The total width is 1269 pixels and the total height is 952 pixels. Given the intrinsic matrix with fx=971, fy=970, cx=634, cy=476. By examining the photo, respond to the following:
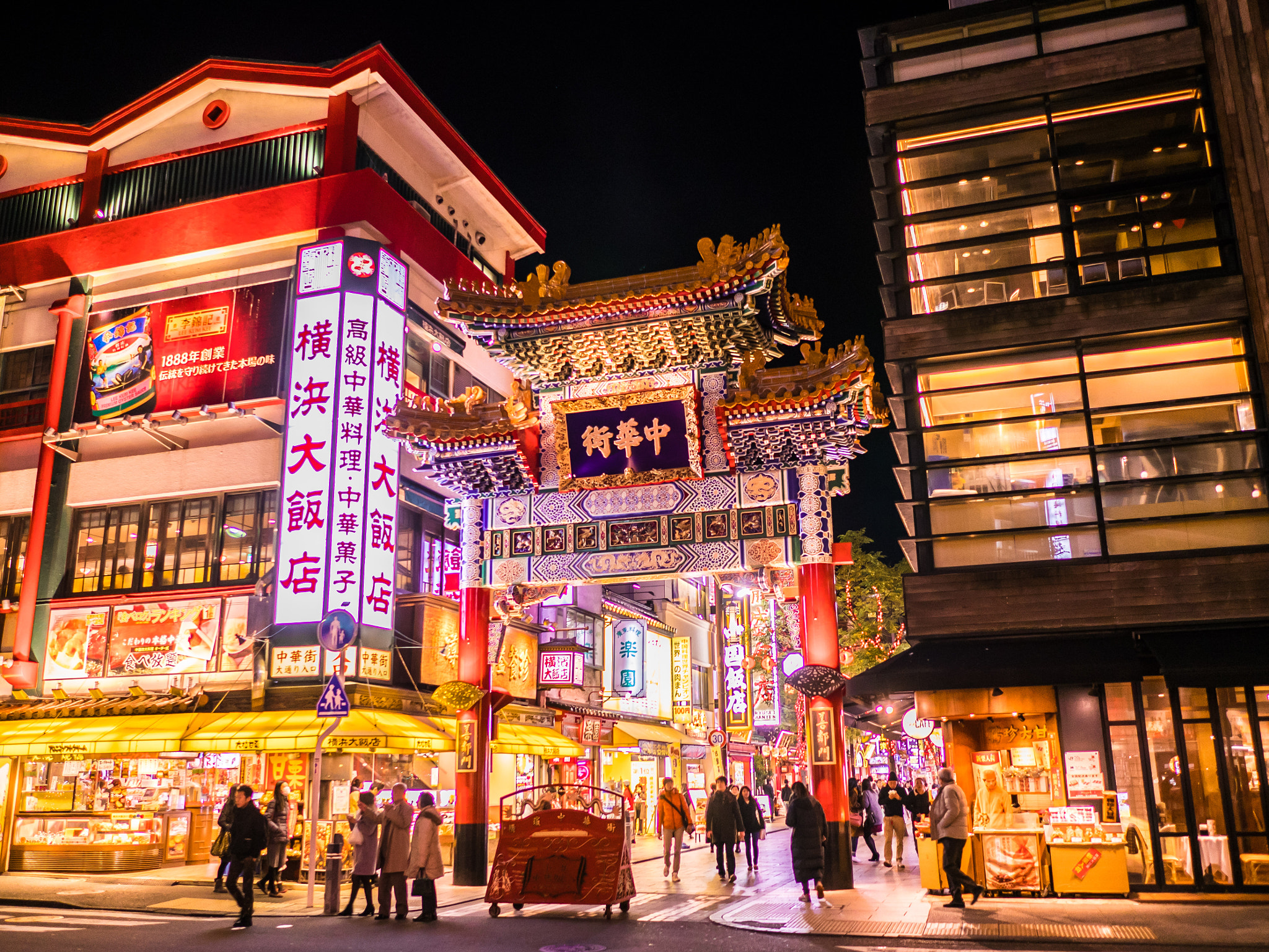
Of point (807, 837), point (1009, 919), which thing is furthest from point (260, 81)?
point (1009, 919)

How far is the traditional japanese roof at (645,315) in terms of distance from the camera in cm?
1789

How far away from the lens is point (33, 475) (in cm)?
2519

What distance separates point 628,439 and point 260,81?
1566 cm

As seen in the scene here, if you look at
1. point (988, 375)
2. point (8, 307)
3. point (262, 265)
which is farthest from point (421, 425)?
point (8, 307)

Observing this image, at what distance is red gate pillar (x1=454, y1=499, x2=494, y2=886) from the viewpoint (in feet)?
59.8

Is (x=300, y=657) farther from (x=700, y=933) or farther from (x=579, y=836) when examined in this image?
(x=700, y=933)

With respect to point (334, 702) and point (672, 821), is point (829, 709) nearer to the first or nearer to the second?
point (672, 821)

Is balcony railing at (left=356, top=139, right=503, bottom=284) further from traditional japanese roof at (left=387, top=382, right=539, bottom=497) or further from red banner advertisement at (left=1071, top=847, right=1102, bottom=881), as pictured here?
red banner advertisement at (left=1071, top=847, right=1102, bottom=881)

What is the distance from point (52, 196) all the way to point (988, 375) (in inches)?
1031

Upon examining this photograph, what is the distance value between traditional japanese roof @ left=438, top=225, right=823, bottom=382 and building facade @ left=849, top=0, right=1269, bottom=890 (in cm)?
232

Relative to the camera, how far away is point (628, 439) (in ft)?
63.1

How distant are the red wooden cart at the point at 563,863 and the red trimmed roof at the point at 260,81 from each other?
1982 cm

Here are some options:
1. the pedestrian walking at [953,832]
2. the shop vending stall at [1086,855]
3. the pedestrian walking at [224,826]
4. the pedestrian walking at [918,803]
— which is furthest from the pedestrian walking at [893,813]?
the pedestrian walking at [224,826]

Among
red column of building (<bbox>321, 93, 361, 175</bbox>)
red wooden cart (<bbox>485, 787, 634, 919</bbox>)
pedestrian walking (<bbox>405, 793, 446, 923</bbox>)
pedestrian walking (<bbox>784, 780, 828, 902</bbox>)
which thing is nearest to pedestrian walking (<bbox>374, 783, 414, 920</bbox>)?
pedestrian walking (<bbox>405, 793, 446, 923</bbox>)
